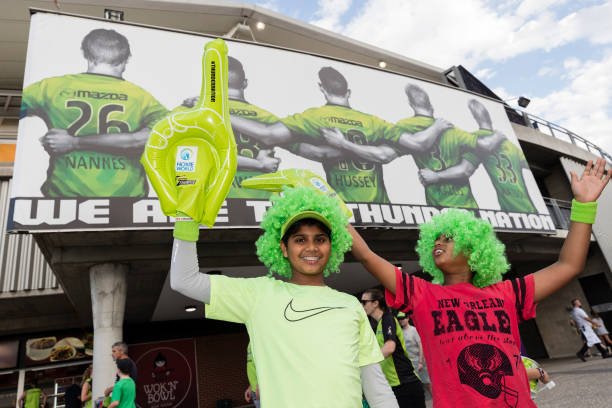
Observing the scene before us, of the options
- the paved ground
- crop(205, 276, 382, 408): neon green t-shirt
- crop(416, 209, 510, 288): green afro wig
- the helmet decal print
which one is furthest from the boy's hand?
the paved ground

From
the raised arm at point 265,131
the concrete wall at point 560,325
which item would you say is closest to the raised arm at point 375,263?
the raised arm at point 265,131

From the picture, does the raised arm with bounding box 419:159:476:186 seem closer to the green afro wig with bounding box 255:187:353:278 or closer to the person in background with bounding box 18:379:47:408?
the green afro wig with bounding box 255:187:353:278

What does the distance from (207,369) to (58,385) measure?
4.36 meters

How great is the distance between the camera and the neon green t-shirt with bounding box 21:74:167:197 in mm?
6605

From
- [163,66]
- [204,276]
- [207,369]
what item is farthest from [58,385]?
[204,276]

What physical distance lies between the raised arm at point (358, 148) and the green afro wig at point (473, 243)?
676 cm

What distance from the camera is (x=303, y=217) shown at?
188cm

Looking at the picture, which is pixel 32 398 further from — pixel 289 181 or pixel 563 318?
pixel 563 318

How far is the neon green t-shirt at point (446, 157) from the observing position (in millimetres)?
10000

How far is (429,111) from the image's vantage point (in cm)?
1130

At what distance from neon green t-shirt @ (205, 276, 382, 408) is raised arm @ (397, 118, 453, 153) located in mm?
8876

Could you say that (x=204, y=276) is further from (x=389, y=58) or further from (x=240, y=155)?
(x=389, y=58)

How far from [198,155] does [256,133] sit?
22.5 feet

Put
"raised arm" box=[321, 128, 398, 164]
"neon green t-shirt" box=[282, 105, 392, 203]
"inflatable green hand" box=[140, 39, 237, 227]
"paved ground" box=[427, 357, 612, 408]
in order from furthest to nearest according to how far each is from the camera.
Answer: "raised arm" box=[321, 128, 398, 164] < "neon green t-shirt" box=[282, 105, 392, 203] < "paved ground" box=[427, 357, 612, 408] < "inflatable green hand" box=[140, 39, 237, 227]
